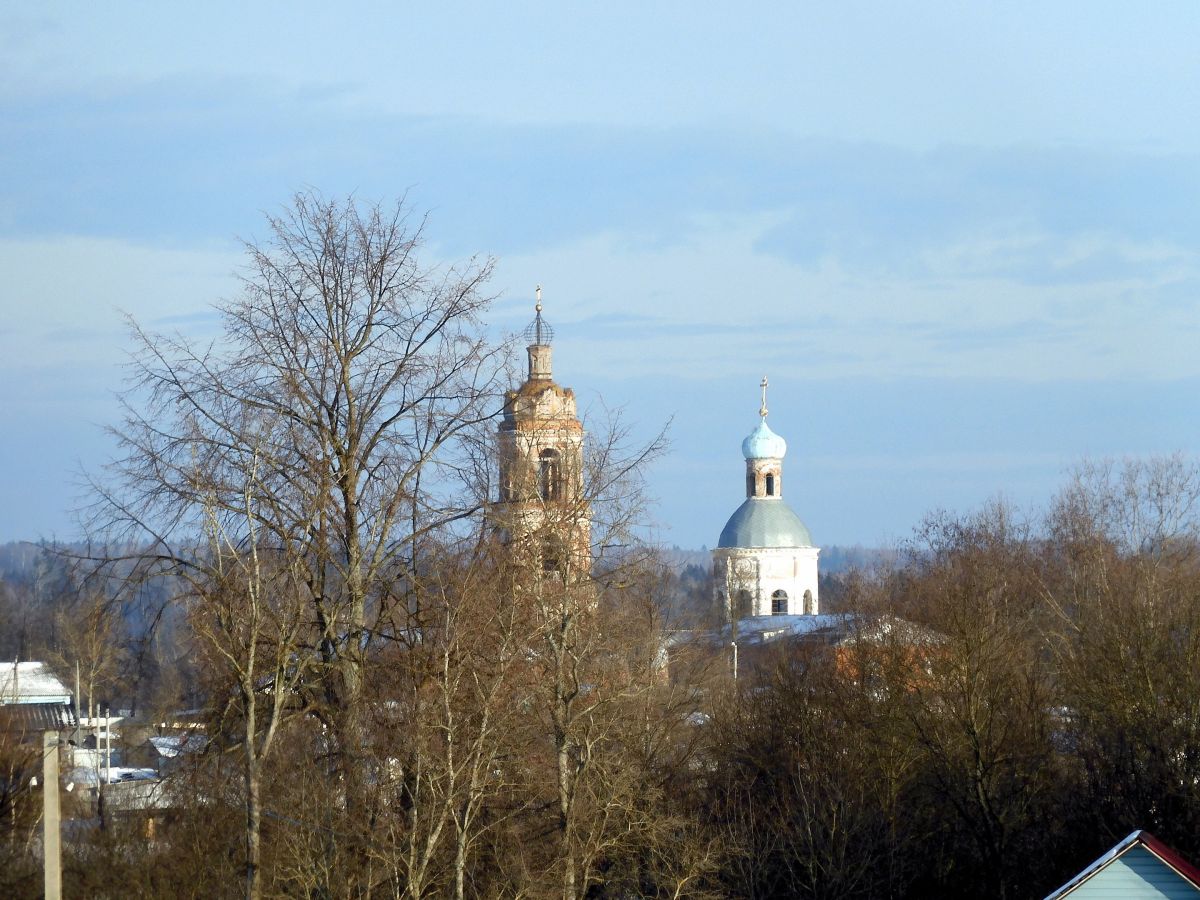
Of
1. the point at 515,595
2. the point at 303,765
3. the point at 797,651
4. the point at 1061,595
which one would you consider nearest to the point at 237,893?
the point at 303,765

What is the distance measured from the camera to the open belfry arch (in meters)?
20.9

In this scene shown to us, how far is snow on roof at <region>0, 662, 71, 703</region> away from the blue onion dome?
38252 millimetres

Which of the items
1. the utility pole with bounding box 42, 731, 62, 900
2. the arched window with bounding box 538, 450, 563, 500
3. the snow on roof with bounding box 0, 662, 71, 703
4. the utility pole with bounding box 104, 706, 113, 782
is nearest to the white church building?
the snow on roof with bounding box 0, 662, 71, 703

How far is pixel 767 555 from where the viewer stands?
87.7 metres

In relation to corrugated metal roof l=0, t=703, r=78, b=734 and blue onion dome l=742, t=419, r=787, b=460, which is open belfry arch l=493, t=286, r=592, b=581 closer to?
corrugated metal roof l=0, t=703, r=78, b=734

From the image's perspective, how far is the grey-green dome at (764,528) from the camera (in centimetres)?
8844

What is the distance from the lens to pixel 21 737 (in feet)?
124

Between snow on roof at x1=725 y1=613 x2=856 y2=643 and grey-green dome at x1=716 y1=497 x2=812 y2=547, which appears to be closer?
A: snow on roof at x1=725 y1=613 x2=856 y2=643

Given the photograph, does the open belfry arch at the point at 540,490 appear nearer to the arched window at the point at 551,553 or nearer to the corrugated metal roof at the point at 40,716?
the arched window at the point at 551,553

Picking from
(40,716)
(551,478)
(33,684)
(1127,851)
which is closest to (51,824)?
(551,478)

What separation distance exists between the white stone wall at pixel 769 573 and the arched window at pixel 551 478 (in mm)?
61827

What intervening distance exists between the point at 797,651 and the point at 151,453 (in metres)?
28.2

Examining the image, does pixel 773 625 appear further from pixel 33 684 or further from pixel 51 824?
pixel 51 824

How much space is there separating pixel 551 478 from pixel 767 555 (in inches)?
2557
